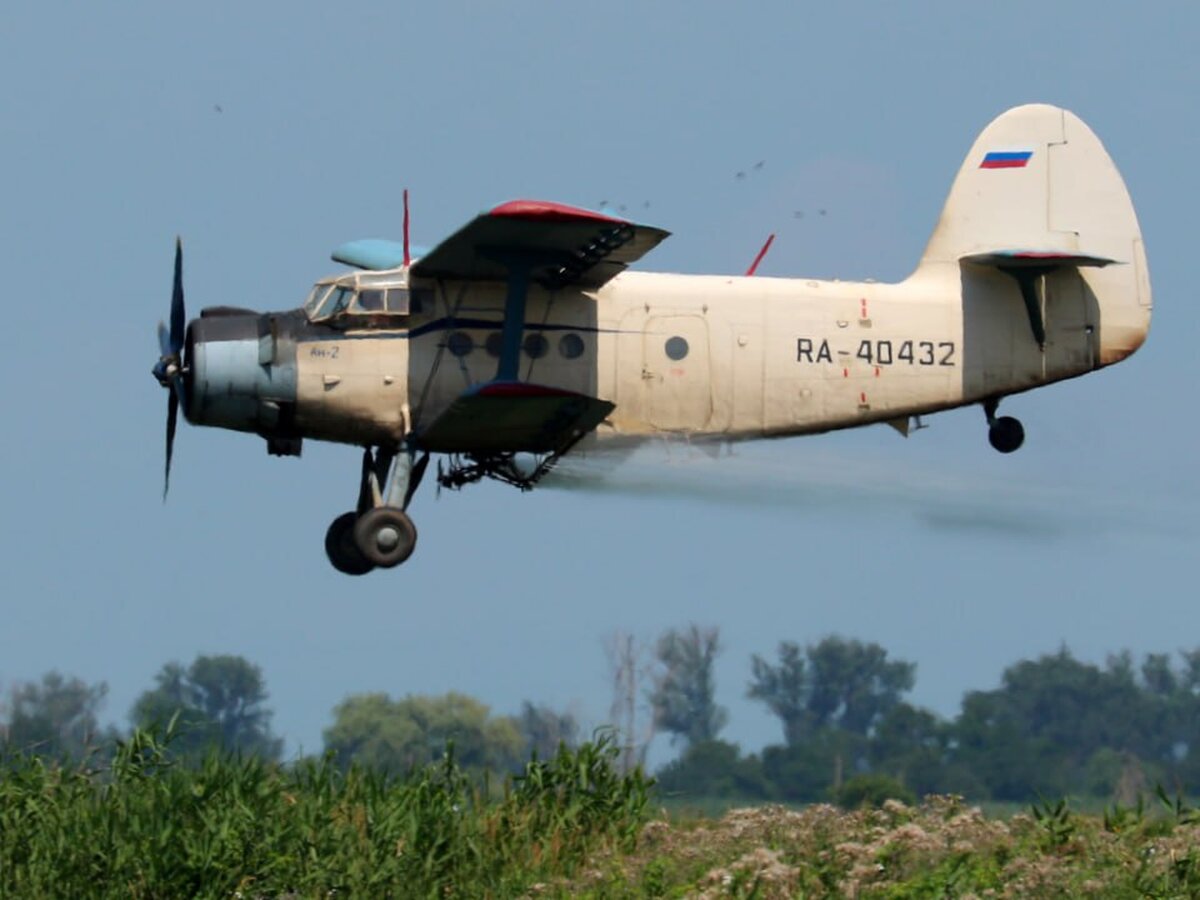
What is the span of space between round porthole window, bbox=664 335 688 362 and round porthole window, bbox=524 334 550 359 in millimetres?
1176

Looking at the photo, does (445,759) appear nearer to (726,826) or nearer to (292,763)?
(292,763)

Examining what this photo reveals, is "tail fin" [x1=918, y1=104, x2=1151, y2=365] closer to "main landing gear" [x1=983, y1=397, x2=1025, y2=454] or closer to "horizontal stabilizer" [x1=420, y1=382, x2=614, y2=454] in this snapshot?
"main landing gear" [x1=983, y1=397, x2=1025, y2=454]

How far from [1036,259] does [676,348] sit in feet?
12.4

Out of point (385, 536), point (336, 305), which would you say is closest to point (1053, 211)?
point (336, 305)

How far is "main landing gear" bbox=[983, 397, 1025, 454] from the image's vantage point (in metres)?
26.4

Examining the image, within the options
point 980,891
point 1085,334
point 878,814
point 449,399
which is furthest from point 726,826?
point 1085,334

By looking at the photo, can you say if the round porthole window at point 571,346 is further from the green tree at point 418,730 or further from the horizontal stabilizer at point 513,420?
the green tree at point 418,730

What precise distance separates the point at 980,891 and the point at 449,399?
968cm

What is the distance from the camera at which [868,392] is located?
25.2 metres

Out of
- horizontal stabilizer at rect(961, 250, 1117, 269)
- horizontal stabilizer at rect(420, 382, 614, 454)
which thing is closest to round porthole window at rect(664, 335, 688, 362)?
horizontal stabilizer at rect(420, 382, 614, 454)

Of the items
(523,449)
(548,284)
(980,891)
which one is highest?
(548,284)

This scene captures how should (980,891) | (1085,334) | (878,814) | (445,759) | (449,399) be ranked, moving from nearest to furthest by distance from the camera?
(980,891) < (878,814) < (445,759) < (449,399) < (1085,334)

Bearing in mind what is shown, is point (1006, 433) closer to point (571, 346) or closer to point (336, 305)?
point (571, 346)

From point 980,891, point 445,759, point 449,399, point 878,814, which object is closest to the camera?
point 980,891
